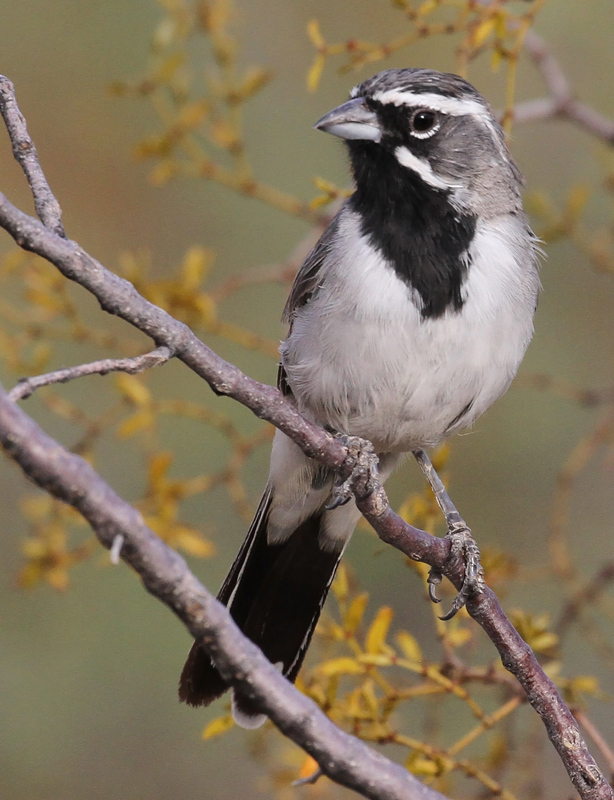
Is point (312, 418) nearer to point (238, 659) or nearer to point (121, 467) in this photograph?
point (238, 659)

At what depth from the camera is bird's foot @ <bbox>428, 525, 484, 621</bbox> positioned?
3022mm

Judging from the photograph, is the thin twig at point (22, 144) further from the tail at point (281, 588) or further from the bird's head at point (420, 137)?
the tail at point (281, 588)

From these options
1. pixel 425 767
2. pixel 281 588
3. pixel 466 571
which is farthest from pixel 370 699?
pixel 281 588

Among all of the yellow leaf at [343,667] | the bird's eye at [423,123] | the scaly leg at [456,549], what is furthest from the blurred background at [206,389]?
the yellow leaf at [343,667]

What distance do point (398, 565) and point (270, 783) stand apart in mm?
2569

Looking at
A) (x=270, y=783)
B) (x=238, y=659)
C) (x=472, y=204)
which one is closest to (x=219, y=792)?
(x=270, y=783)

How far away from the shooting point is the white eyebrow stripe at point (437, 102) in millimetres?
3467

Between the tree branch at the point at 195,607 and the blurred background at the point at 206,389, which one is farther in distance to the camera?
the blurred background at the point at 206,389

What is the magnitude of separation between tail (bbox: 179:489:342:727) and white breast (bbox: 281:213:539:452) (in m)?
0.66

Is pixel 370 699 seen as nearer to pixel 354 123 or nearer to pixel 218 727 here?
pixel 218 727

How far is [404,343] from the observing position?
340 cm

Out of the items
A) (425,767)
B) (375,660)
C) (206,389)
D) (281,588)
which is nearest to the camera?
(425,767)

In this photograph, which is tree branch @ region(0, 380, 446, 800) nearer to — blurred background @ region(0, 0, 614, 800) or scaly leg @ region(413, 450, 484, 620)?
scaly leg @ region(413, 450, 484, 620)

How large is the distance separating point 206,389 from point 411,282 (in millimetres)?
3013
